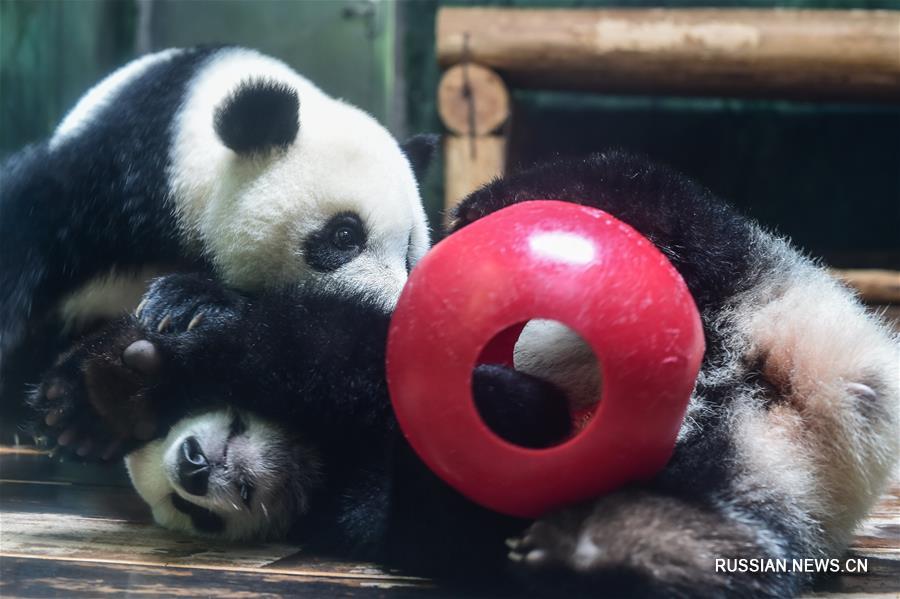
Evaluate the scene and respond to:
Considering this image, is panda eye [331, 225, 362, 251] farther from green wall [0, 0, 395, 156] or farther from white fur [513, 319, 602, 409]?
green wall [0, 0, 395, 156]

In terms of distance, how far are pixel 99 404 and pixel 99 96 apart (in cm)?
76

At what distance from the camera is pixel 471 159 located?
2.82 meters

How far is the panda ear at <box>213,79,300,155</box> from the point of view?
1.51 meters

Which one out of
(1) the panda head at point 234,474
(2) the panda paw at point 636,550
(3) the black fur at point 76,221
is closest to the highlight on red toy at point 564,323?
(2) the panda paw at point 636,550

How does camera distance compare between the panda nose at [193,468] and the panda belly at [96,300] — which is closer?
the panda nose at [193,468]

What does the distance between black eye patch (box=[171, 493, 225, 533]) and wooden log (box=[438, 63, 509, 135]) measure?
1794 millimetres

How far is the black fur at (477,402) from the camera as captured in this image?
93 centimetres

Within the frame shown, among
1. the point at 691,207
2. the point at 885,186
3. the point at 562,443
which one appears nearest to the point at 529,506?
the point at 562,443

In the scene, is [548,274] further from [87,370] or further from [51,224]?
[51,224]

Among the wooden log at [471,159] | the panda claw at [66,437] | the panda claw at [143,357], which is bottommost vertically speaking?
the panda claw at [66,437]

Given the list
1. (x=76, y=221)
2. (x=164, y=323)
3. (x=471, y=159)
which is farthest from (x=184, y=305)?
(x=471, y=159)

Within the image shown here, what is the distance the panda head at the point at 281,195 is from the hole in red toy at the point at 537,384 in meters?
0.33

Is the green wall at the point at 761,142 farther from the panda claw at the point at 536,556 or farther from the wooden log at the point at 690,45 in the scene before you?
the panda claw at the point at 536,556

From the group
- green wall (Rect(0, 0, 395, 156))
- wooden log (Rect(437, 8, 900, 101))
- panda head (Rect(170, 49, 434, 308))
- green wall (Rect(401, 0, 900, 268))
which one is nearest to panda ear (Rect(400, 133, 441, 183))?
panda head (Rect(170, 49, 434, 308))
